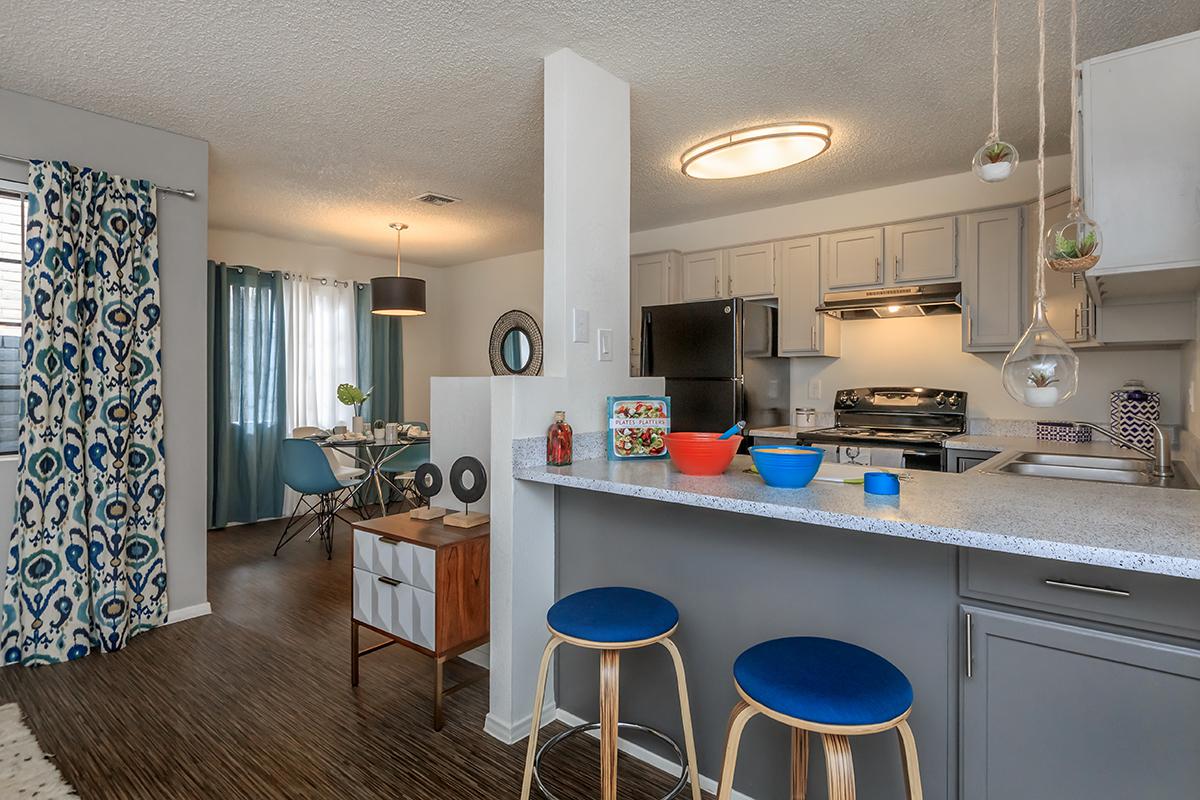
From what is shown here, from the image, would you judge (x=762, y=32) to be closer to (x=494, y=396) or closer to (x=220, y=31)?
(x=494, y=396)

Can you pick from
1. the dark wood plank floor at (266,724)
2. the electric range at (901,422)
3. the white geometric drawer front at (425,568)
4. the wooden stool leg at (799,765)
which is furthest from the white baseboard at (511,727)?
the electric range at (901,422)

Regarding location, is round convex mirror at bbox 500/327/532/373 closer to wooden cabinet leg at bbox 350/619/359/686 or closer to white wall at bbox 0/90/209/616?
white wall at bbox 0/90/209/616

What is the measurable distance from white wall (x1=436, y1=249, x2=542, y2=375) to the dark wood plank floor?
144 inches

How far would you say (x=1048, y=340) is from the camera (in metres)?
1.22

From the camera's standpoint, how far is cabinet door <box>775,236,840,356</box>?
400cm

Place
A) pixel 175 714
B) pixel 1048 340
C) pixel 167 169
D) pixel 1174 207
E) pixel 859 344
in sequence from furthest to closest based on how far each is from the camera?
pixel 859 344, pixel 167 169, pixel 175 714, pixel 1174 207, pixel 1048 340

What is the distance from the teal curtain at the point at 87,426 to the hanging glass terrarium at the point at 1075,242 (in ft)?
11.6

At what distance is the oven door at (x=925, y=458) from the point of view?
3.25 metres

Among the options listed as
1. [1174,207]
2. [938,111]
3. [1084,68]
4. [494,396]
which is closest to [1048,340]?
[1174,207]

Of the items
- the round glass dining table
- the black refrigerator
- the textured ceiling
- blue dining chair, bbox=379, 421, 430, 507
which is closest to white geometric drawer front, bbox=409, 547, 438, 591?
the textured ceiling

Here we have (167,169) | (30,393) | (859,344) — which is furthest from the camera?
(859,344)

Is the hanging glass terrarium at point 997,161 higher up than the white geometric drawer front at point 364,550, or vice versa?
the hanging glass terrarium at point 997,161

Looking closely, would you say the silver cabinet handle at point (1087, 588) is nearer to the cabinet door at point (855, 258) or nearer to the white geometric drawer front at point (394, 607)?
the white geometric drawer front at point (394, 607)

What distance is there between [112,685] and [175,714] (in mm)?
452
